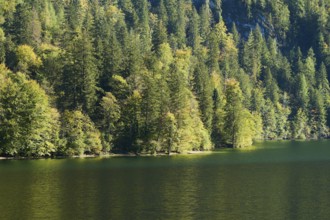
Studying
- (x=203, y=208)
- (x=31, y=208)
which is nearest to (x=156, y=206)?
(x=203, y=208)

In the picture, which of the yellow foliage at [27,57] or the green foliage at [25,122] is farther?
the yellow foliage at [27,57]


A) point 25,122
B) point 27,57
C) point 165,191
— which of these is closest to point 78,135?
point 25,122

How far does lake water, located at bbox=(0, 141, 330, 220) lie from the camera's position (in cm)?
6481

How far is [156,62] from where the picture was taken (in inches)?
7229

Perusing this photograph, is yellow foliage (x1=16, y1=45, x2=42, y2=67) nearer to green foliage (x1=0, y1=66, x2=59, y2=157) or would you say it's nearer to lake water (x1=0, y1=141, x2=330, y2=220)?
green foliage (x1=0, y1=66, x2=59, y2=157)

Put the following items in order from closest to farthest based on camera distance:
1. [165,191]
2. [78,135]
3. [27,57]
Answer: [165,191]
[78,135]
[27,57]

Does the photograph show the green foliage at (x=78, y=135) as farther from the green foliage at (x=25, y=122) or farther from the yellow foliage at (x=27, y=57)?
the yellow foliage at (x=27, y=57)

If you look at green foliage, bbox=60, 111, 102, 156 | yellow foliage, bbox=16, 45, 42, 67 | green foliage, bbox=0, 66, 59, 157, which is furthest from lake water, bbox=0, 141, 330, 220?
yellow foliage, bbox=16, 45, 42, 67

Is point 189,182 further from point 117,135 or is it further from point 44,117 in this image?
point 117,135

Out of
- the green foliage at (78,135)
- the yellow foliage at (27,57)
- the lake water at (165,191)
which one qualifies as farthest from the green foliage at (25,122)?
the yellow foliage at (27,57)

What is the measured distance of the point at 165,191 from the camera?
8119cm

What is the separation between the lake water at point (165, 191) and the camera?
64.8 m

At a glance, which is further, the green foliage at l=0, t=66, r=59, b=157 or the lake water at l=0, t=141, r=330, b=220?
the green foliage at l=0, t=66, r=59, b=157

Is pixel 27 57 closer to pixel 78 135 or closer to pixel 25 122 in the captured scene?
pixel 78 135
